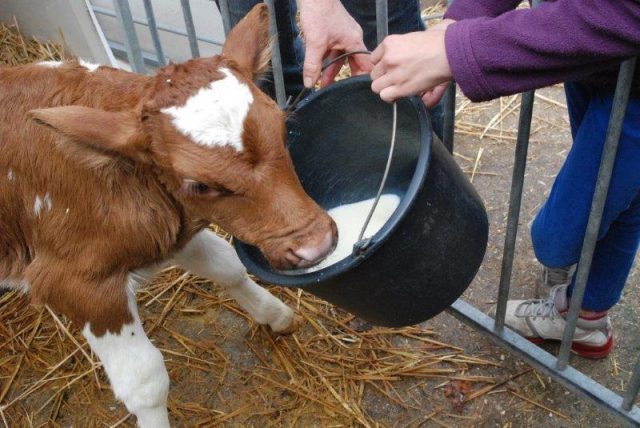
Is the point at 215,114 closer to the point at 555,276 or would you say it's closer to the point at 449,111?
the point at 449,111

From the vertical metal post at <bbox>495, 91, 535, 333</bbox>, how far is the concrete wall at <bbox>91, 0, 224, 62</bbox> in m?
2.30

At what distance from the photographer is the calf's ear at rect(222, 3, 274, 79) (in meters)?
1.98

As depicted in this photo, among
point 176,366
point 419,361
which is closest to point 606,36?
point 419,361

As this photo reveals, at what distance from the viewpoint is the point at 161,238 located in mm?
2080

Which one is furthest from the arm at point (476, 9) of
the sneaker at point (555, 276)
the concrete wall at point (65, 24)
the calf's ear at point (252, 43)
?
the concrete wall at point (65, 24)

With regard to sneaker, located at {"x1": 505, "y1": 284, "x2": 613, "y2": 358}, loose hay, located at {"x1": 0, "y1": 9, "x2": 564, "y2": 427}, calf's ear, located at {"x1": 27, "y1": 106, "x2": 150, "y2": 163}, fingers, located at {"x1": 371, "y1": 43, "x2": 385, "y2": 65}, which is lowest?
loose hay, located at {"x1": 0, "y1": 9, "x2": 564, "y2": 427}

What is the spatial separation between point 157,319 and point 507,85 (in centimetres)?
210

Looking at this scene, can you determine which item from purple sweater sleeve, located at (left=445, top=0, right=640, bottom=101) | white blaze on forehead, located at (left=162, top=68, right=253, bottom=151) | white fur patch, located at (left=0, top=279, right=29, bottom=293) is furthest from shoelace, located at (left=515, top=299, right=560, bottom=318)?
white fur patch, located at (left=0, top=279, right=29, bottom=293)

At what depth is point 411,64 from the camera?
1540 mm

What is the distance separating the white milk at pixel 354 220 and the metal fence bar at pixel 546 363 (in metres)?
0.71

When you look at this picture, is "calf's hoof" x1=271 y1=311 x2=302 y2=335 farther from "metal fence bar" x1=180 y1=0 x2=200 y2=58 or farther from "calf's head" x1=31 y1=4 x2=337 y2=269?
"metal fence bar" x1=180 y1=0 x2=200 y2=58

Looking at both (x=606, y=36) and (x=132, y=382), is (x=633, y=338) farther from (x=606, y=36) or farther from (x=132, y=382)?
(x=132, y=382)

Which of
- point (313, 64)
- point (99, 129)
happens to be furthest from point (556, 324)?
point (99, 129)

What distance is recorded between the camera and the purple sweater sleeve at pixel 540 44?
4.33ft
